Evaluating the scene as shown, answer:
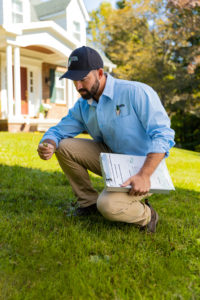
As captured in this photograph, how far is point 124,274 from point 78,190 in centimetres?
132

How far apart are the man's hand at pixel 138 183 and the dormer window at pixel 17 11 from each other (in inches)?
473

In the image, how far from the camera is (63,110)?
14539 mm

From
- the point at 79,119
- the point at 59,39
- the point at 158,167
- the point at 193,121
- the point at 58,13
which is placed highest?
the point at 58,13

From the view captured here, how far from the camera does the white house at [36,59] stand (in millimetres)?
11211

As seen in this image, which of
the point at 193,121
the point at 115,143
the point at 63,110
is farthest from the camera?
the point at 193,121

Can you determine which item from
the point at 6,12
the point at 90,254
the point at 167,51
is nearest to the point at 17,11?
the point at 6,12

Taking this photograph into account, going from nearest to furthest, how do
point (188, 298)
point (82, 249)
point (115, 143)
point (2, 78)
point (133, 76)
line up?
point (188, 298) < point (82, 249) < point (115, 143) < point (2, 78) < point (133, 76)

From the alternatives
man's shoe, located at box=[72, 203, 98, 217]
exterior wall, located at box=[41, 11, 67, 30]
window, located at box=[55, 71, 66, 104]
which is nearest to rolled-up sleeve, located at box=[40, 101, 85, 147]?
man's shoe, located at box=[72, 203, 98, 217]

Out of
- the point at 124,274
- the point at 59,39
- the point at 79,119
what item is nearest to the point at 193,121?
the point at 59,39

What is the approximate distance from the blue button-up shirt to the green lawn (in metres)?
0.73

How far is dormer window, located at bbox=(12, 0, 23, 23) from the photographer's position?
491 inches

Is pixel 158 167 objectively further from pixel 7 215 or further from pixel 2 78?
pixel 2 78

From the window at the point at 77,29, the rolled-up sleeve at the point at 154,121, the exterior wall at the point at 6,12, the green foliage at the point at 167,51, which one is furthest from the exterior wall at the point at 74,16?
the rolled-up sleeve at the point at 154,121

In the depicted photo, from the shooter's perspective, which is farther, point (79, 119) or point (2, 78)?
point (2, 78)
